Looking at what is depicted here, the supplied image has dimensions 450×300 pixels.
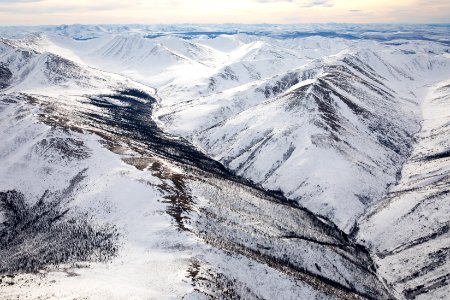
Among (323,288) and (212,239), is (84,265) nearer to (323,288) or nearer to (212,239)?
(212,239)

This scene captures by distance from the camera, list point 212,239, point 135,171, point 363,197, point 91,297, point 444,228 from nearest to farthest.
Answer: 1. point 91,297
2. point 212,239
3. point 444,228
4. point 135,171
5. point 363,197

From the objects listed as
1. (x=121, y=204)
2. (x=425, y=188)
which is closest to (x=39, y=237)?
(x=121, y=204)

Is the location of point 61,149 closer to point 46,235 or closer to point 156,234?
point 46,235

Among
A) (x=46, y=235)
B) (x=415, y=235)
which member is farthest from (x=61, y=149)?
(x=415, y=235)

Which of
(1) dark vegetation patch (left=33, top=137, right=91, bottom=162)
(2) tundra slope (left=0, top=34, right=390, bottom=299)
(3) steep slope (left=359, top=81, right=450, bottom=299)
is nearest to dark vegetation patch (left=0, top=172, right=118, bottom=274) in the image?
(2) tundra slope (left=0, top=34, right=390, bottom=299)

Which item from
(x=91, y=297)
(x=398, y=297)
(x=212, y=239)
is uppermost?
(x=91, y=297)
